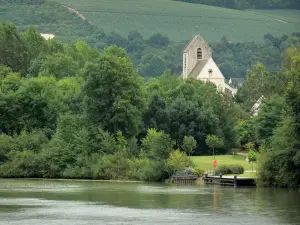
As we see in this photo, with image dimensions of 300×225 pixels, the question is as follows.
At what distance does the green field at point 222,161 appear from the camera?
81688 mm

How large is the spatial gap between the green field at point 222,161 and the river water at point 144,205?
32.8ft

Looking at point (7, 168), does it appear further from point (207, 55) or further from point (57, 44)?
point (207, 55)

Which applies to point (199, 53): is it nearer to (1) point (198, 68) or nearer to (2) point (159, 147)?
(1) point (198, 68)

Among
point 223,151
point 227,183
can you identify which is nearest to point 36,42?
point 223,151

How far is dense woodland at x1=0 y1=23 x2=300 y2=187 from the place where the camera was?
254 feet

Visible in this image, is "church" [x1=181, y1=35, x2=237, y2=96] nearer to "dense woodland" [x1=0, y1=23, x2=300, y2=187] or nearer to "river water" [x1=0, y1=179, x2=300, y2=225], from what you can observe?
"dense woodland" [x1=0, y1=23, x2=300, y2=187]

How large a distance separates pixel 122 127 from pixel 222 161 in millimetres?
9308

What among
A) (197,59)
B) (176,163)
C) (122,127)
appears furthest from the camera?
(197,59)

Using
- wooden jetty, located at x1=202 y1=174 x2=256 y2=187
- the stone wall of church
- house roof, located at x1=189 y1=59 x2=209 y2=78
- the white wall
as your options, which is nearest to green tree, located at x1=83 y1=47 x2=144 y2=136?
wooden jetty, located at x1=202 y1=174 x2=256 y2=187

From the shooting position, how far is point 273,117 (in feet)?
293

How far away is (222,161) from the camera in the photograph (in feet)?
279

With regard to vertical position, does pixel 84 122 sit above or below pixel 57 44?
below

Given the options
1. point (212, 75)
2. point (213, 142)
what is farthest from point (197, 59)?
point (213, 142)

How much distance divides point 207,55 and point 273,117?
3240 inches
